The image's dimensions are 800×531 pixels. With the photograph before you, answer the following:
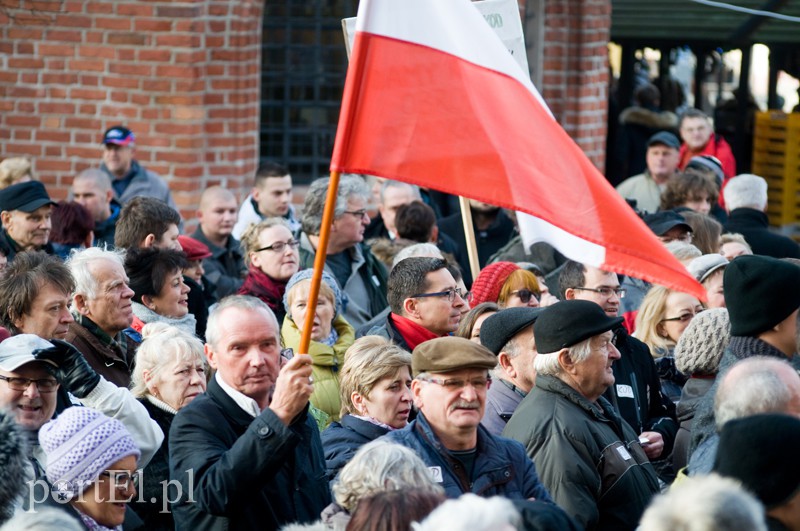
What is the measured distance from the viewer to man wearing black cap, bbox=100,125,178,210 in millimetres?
10453

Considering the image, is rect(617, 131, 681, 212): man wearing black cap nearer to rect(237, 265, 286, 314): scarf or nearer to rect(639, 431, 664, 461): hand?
rect(237, 265, 286, 314): scarf

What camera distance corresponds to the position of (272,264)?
25.7 ft

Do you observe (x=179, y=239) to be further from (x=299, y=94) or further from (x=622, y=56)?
(x=622, y=56)

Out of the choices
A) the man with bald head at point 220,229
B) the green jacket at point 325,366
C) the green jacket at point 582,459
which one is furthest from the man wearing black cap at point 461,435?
the man with bald head at point 220,229

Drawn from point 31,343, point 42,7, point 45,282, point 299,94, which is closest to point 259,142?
point 299,94

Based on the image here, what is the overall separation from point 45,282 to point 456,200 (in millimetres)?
6244

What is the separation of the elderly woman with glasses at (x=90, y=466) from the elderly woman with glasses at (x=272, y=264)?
3.35 meters

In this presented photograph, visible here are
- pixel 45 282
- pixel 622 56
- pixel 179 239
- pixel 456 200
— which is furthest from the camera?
pixel 622 56

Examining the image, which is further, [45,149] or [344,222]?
[45,149]

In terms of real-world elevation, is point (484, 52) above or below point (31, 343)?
above

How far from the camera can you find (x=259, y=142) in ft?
40.3

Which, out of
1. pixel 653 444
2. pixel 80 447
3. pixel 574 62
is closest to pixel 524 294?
pixel 653 444

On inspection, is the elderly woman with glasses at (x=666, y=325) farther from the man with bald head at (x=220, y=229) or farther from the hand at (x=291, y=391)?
the man with bald head at (x=220, y=229)

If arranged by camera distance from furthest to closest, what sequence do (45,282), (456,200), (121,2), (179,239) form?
(456,200) < (121,2) < (179,239) < (45,282)
